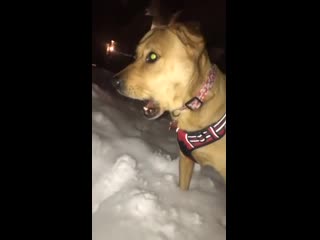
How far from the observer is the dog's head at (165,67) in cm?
141

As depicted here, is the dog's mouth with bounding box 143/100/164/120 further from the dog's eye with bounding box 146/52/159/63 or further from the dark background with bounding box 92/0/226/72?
the dark background with bounding box 92/0/226/72

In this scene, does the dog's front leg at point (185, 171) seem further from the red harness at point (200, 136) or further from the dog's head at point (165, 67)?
the dog's head at point (165, 67)

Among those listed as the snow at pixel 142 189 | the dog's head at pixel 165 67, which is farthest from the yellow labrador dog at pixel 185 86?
the snow at pixel 142 189

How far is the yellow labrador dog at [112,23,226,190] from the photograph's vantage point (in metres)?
1.42

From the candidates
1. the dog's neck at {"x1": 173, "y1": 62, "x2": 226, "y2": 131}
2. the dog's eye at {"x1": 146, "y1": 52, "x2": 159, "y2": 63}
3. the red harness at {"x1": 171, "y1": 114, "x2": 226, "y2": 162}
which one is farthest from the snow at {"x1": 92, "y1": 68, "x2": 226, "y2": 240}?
the dog's eye at {"x1": 146, "y1": 52, "x2": 159, "y2": 63}

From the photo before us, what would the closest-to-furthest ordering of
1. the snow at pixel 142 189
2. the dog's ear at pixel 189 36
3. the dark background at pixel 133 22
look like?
the snow at pixel 142 189 → the dog's ear at pixel 189 36 → the dark background at pixel 133 22

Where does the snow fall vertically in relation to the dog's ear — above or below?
below

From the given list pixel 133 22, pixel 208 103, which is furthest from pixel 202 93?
pixel 133 22

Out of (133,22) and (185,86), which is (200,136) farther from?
(133,22)

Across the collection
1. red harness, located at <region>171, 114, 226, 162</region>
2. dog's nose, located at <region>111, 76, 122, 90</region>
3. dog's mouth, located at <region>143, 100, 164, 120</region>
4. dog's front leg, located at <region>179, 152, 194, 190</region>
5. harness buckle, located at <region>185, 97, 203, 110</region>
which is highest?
dog's nose, located at <region>111, 76, 122, 90</region>

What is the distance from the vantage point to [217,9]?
1.47 meters

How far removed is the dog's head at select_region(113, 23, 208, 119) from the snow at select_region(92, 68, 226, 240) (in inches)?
9.3

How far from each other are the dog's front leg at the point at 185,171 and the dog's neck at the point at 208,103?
0.16m

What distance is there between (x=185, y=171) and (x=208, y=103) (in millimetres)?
339
